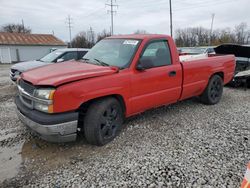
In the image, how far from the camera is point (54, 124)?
3.03 meters

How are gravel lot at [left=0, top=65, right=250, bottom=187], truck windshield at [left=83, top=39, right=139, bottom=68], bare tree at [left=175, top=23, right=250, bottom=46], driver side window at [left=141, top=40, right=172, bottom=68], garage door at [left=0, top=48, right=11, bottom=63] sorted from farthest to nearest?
1. bare tree at [left=175, top=23, right=250, bottom=46]
2. garage door at [left=0, top=48, right=11, bottom=63]
3. driver side window at [left=141, top=40, right=172, bottom=68]
4. truck windshield at [left=83, top=39, right=139, bottom=68]
5. gravel lot at [left=0, top=65, right=250, bottom=187]

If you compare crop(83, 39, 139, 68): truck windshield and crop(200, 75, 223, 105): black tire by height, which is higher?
crop(83, 39, 139, 68): truck windshield

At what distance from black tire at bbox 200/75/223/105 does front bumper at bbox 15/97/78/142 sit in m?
3.93

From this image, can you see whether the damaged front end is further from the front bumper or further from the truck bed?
the front bumper

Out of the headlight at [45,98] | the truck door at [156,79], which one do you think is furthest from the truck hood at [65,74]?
the truck door at [156,79]

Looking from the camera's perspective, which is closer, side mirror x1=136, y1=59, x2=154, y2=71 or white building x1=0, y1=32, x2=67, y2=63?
side mirror x1=136, y1=59, x2=154, y2=71

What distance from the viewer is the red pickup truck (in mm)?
3078

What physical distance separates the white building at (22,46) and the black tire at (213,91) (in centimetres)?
Result: 2606

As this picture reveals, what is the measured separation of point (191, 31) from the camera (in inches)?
2771

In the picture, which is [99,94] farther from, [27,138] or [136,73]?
[27,138]

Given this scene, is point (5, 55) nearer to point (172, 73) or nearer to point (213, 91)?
point (213, 91)

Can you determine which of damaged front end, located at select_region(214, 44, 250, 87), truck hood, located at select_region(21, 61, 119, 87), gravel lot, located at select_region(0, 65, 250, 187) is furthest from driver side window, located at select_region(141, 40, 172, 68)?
damaged front end, located at select_region(214, 44, 250, 87)

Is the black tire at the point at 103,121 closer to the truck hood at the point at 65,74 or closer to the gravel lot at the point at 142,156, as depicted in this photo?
the gravel lot at the point at 142,156

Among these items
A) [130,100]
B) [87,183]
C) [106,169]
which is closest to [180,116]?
[130,100]
